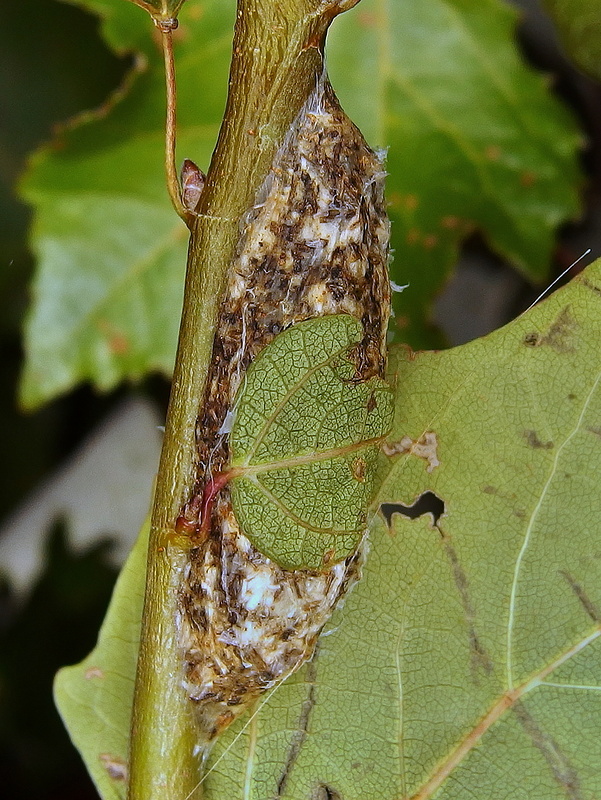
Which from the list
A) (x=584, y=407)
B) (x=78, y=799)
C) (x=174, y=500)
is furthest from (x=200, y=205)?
(x=78, y=799)

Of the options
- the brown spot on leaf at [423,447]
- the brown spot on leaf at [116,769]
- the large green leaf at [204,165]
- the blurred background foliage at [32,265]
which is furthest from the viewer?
the blurred background foliage at [32,265]

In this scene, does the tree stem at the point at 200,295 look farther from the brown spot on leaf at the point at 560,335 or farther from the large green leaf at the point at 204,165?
the large green leaf at the point at 204,165

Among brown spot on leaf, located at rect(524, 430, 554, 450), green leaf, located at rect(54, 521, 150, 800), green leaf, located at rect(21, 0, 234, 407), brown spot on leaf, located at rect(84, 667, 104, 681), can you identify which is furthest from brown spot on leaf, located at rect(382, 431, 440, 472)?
green leaf, located at rect(21, 0, 234, 407)

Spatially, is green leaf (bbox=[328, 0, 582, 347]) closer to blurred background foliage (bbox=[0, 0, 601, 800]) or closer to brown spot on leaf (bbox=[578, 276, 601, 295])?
blurred background foliage (bbox=[0, 0, 601, 800])

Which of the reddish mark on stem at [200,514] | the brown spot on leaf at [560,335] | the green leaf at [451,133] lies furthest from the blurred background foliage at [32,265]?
the reddish mark on stem at [200,514]

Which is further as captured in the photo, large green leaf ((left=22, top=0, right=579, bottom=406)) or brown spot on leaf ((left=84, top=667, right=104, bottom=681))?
large green leaf ((left=22, top=0, right=579, bottom=406))

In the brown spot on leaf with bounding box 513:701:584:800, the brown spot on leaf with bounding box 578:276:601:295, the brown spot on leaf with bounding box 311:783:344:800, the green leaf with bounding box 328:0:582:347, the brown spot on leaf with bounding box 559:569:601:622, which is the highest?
the green leaf with bounding box 328:0:582:347

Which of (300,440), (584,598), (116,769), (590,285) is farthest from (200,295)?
(116,769)
